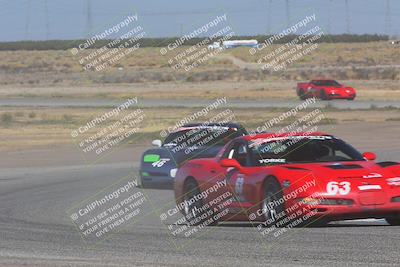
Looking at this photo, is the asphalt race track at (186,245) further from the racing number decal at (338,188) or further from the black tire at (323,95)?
the black tire at (323,95)

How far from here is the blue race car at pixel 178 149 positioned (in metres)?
19.9

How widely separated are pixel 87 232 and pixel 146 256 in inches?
113

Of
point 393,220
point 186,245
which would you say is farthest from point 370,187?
point 186,245

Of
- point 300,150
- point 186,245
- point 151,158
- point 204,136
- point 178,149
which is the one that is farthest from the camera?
point 151,158

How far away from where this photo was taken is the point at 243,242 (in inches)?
438

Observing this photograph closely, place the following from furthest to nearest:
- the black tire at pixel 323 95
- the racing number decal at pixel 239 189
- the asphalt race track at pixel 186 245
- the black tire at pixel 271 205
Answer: the black tire at pixel 323 95 → the racing number decal at pixel 239 189 → the black tire at pixel 271 205 → the asphalt race track at pixel 186 245

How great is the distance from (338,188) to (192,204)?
2595 millimetres

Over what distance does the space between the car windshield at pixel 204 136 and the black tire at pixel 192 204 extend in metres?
5.91

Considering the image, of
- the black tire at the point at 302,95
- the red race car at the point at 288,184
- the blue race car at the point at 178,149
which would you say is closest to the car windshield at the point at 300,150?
the red race car at the point at 288,184

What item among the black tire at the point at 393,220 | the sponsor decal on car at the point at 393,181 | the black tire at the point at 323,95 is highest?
the sponsor decal on car at the point at 393,181

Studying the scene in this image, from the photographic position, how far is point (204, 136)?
66.5 ft

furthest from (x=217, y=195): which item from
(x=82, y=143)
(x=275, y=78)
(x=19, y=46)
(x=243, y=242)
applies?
(x=19, y=46)

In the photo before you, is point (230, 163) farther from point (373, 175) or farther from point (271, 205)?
point (373, 175)

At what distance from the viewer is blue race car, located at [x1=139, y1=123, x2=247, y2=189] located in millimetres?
19938
